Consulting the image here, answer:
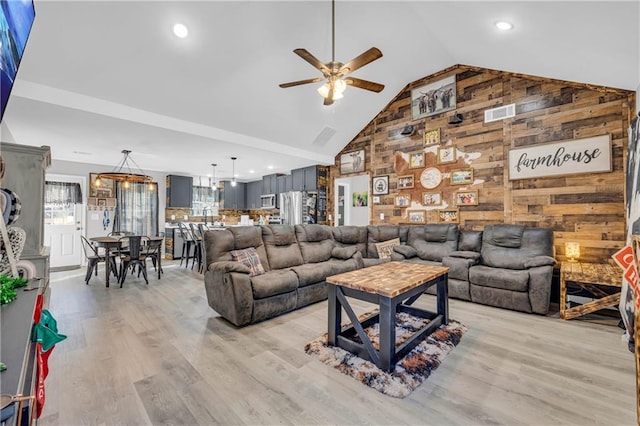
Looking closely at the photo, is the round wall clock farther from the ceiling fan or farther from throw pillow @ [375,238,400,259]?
the ceiling fan

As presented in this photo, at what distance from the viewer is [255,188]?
929 centimetres

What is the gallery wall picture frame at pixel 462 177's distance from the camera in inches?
190

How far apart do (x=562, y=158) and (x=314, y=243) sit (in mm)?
3690

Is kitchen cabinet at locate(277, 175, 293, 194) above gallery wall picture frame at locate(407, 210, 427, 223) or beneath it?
above

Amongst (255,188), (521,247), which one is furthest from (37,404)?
(255,188)

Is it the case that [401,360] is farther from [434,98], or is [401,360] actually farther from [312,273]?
[434,98]

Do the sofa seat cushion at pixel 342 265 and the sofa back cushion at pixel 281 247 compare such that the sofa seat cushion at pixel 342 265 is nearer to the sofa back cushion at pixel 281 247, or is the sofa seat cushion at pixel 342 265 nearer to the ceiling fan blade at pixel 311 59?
the sofa back cushion at pixel 281 247

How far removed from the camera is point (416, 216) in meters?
5.50

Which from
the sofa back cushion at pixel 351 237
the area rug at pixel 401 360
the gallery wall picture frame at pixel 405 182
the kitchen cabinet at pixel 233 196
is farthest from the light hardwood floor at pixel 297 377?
the kitchen cabinet at pixel 233 196

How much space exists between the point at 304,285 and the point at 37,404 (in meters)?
2.70

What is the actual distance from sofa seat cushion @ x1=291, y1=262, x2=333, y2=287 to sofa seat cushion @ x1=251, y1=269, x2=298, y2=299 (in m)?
0.10

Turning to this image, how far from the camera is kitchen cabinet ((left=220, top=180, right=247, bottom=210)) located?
9.36 meters

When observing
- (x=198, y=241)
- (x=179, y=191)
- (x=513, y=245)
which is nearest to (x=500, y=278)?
(x=513, y=245)

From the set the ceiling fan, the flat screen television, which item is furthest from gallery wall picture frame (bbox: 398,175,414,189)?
the flat screen television
